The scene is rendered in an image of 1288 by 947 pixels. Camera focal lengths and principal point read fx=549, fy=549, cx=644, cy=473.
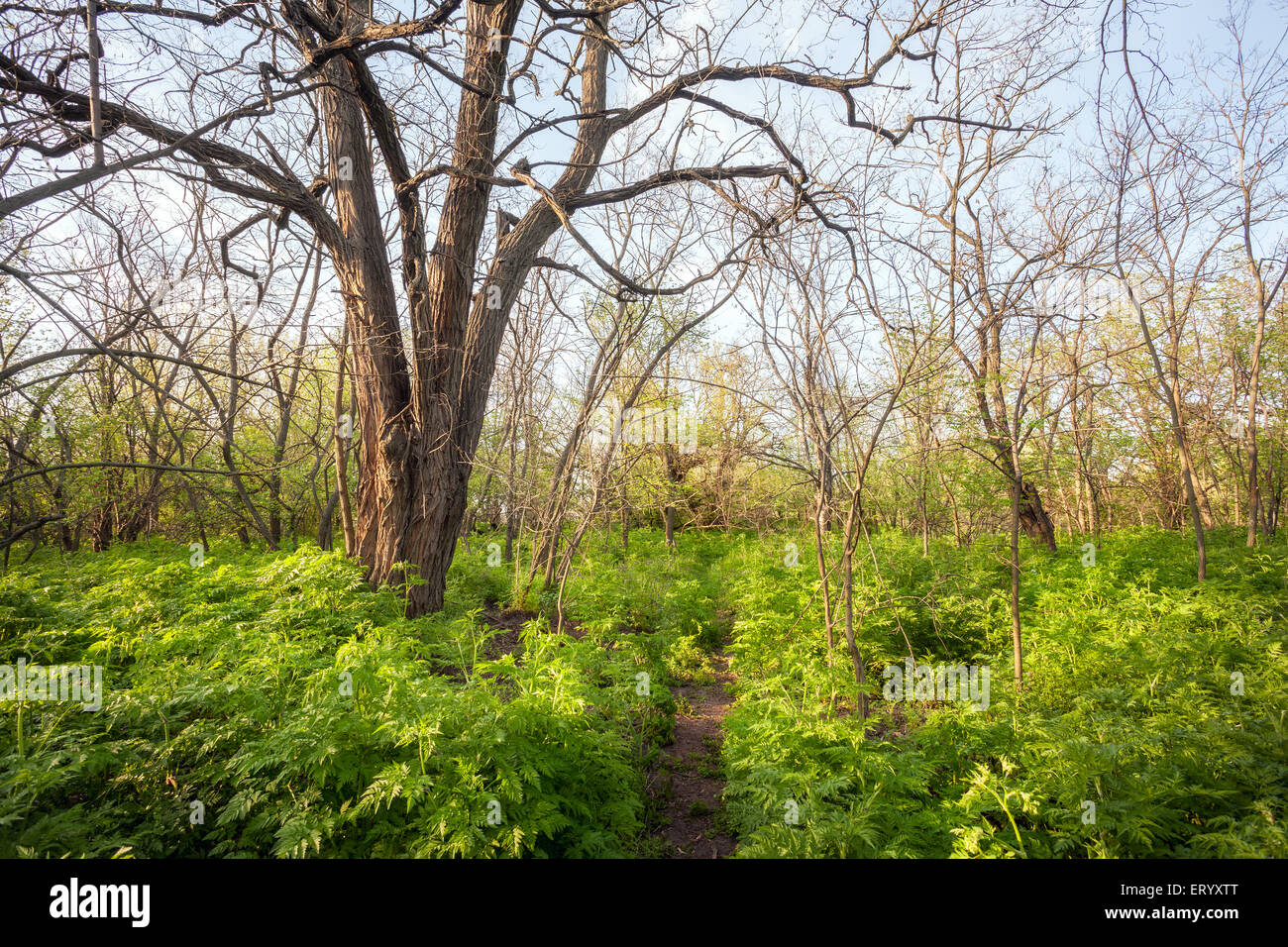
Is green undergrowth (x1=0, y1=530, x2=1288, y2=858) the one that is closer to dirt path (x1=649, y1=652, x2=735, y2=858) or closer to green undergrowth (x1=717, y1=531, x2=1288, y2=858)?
green undergrowth (x1=717, y1=531, x2=1288, y2=858)

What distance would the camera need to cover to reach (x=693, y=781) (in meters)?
4.50

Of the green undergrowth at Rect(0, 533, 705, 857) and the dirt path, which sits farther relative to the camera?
the dirt path

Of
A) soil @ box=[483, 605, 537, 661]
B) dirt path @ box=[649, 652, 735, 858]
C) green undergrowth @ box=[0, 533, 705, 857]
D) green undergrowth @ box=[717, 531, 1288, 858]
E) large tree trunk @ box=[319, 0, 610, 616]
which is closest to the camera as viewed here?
green undergrowth @ box=[0, 533, 705, 857]

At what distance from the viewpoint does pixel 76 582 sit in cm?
628

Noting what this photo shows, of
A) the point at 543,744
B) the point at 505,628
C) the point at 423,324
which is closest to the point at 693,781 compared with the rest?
the point at 543,744

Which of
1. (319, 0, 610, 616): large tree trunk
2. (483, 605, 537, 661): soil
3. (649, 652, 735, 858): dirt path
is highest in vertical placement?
(319, 0, 610, 616): large tree trunk

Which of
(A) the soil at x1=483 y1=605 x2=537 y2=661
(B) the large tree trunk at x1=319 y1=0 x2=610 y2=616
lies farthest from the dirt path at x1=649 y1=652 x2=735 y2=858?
(B) the large tree trunk at x1=319 y1=0 x2=610 y2=616

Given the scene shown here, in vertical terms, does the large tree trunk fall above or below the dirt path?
above

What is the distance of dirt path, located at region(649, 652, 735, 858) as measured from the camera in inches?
143

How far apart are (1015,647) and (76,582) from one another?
32.9 ft

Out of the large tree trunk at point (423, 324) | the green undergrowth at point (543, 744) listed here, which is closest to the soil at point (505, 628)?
the green undergrowth at point (543, 744)
